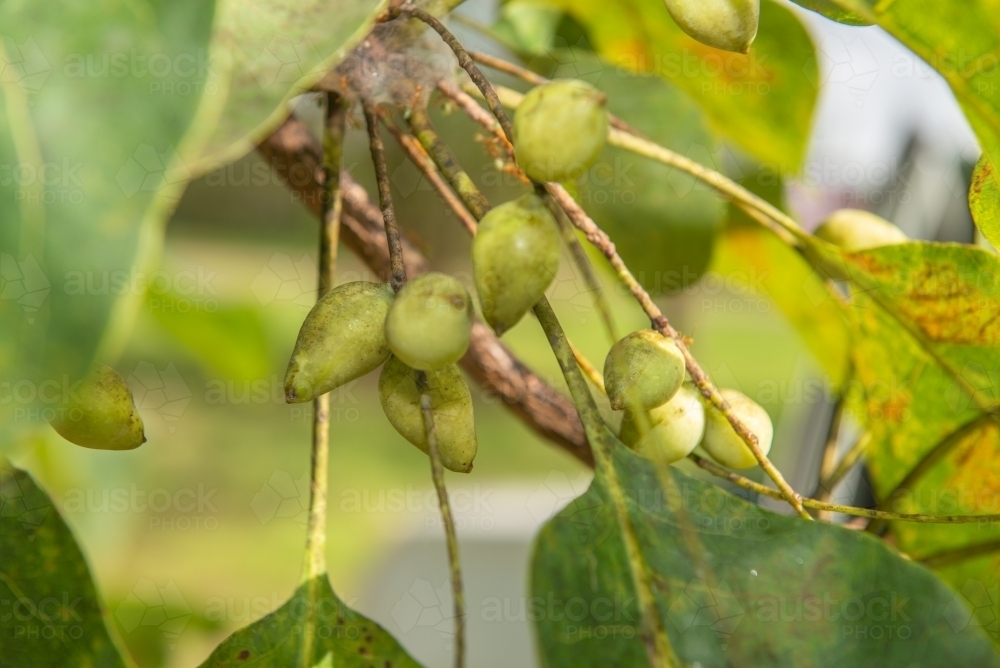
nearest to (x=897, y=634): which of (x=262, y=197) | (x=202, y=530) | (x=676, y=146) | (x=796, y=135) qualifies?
(x=676, y=146)

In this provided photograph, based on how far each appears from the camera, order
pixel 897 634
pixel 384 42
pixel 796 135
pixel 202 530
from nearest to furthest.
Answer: pixel 897 634 < pixel 384 42 < pixel 796 135 < pixel 202 530

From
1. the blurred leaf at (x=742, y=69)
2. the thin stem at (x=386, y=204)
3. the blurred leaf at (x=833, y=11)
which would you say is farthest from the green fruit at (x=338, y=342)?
the blurred leaf at (x=742, y=69)

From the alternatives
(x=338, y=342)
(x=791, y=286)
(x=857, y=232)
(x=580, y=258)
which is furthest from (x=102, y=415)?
(x=791, y=286)

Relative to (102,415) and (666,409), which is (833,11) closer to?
(666,409)

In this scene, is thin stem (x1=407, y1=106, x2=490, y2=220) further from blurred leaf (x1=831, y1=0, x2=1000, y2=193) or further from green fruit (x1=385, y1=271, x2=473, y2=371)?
blurred leaf (x1=831, y1=0, x2=1000, y2=193)

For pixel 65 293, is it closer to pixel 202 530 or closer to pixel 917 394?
pixel 917 394

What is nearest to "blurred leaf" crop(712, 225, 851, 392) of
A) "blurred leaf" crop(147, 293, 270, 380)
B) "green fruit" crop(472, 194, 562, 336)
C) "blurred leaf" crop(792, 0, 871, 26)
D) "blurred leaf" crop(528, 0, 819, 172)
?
"blurred leaf" crop(528, 0, 819, 172)
